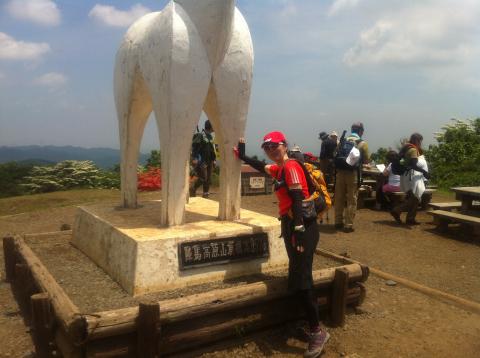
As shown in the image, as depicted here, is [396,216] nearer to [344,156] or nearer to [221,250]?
[344,156]

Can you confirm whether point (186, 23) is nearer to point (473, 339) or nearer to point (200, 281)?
point (200, 281)

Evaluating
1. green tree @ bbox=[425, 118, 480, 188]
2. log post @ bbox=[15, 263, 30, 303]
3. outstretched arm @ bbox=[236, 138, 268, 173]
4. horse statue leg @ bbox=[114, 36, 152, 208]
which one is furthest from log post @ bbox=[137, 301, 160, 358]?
green tree @ bbox=[425, 118, 480, 188]

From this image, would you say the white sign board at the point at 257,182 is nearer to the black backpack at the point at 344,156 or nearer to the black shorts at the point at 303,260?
the black backpack at the point at 344,156

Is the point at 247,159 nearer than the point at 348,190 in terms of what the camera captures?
Yes

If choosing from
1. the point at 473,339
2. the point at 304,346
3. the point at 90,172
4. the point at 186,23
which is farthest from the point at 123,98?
the point at 90,172

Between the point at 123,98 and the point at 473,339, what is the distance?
4685 millimetres

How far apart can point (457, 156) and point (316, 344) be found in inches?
574

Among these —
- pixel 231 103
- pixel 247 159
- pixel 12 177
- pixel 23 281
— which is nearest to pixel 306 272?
pixel 247 159

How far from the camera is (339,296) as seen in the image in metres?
4.36

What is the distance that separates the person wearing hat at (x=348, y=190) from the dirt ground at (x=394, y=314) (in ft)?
1.26

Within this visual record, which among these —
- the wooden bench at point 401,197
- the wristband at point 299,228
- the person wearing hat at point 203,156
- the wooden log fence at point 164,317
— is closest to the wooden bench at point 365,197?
the wooden bench at point 401,197

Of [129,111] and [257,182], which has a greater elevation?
[129,111]

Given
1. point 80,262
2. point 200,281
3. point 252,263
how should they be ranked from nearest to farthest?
point 200,281 → point 252,263 → point 80,262

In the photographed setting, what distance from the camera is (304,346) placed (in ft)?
13.0
